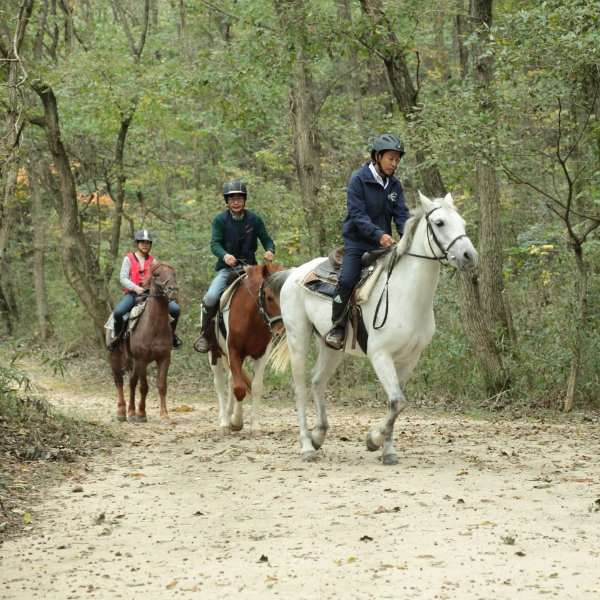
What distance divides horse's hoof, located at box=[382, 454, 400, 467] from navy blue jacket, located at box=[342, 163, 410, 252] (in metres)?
2.08

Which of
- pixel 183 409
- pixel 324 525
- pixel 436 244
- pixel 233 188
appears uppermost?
pixel 233 188

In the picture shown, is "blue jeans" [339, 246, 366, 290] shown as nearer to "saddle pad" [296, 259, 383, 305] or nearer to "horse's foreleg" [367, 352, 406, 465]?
"saddle pad" [296, 259, 383, 305]

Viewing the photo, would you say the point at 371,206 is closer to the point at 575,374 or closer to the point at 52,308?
the point at 575,374

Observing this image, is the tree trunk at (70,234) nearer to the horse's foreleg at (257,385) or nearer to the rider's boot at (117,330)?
the rider's boot at (117,330)

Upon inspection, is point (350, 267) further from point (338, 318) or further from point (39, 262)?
point (39, 262)

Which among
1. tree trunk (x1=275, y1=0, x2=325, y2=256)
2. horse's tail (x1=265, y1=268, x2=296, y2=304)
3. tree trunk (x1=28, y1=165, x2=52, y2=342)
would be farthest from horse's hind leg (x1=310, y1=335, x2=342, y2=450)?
tree trunk (x1=28, y1=165, x2=52, y2=342)

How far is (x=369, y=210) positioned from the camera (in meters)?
7.62

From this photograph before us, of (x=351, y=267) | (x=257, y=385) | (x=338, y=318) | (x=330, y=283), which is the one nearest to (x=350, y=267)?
(x=351, y=267)

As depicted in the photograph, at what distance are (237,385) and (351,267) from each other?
2.95m

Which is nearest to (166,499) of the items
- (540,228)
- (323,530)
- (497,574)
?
(323,530)

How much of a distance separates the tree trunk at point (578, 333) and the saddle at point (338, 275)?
4405 mm

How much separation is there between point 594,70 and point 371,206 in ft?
16.2

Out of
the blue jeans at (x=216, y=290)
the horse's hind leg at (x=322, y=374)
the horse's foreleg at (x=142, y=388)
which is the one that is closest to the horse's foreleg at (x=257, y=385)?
the blue jeans at (x=216, y=290)

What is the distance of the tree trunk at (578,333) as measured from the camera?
34.5ft
